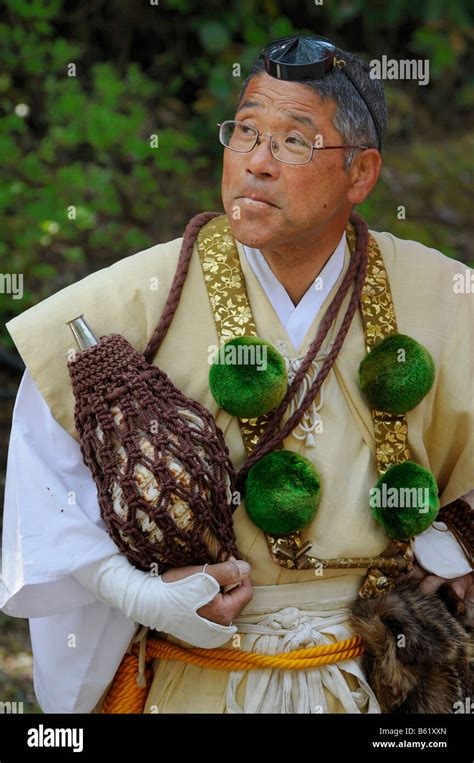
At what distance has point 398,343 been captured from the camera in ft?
8.37

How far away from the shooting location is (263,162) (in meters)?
2.41

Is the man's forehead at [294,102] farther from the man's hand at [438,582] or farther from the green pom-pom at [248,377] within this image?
the man's hand at [438,582]

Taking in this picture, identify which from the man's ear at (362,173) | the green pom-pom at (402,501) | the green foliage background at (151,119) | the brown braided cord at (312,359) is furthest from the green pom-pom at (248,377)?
the green foliage background at (151,119)

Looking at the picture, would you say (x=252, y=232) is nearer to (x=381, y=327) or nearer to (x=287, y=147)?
(x=287, y=147)

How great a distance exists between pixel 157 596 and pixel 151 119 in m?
4.38

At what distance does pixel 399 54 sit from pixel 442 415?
481 centimetres

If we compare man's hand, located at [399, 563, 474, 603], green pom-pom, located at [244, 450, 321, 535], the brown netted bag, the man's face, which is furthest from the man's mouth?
man's hand, located at [399, 563, 474, 603]

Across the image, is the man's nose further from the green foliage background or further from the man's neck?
the green foliage background

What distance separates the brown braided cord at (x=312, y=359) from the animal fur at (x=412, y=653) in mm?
419

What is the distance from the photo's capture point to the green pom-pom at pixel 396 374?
2.52 meters

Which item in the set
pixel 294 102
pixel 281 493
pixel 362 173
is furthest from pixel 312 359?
pixel 294 102

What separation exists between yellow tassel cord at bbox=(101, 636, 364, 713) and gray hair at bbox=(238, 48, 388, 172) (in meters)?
1.05

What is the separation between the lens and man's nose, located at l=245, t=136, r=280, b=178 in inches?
95.0

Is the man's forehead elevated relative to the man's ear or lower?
elevated
